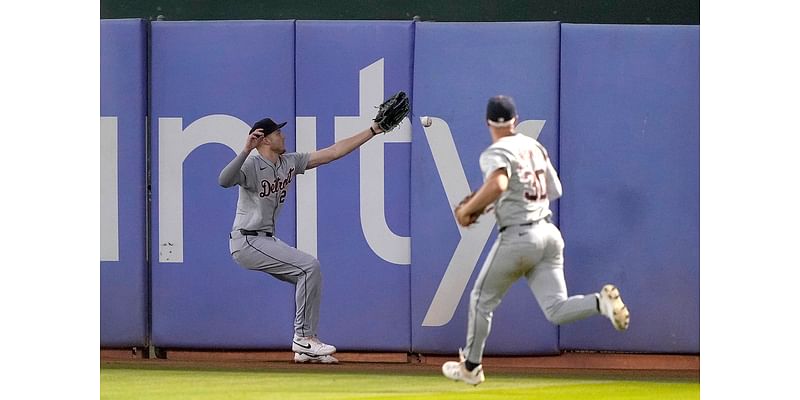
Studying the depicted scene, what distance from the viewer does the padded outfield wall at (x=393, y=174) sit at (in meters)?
5.66

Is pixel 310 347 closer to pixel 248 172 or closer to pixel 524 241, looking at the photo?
pixel 248 172

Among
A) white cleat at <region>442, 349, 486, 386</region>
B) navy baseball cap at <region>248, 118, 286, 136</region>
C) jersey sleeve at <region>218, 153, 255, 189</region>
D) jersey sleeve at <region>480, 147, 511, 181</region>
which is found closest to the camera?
jersey sleeve at <region>480, 147, 511, 181</region>

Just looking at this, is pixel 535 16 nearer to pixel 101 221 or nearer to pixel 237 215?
pixel 237 215

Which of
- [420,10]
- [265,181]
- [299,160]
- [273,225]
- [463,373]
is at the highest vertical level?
[420,10]

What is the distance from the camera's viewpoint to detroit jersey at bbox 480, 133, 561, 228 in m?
4.06

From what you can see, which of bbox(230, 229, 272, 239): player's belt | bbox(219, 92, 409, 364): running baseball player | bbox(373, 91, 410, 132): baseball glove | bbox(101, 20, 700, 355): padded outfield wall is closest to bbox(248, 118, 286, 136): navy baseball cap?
bbox(219, 92, 409, 364): running baseball player

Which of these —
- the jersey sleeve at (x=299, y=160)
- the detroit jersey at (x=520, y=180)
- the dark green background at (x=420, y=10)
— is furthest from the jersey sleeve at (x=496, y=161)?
the dark green background at (x=420, y=10)

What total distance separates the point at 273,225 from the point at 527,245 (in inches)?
78.0

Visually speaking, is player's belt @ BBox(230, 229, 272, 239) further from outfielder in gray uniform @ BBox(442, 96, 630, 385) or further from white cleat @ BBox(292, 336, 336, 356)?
outfielder in gray uniform @ BBox(442, 96, 630, 385)

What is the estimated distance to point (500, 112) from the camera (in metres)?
4.13

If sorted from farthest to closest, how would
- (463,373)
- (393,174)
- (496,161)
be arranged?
(393,174) < (463,373) < (496,161)

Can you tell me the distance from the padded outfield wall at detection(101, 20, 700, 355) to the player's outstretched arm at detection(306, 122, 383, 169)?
0.21 meters

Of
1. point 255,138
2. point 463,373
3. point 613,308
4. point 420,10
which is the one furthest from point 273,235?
point 613,308

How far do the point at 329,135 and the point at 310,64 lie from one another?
0.38 m
